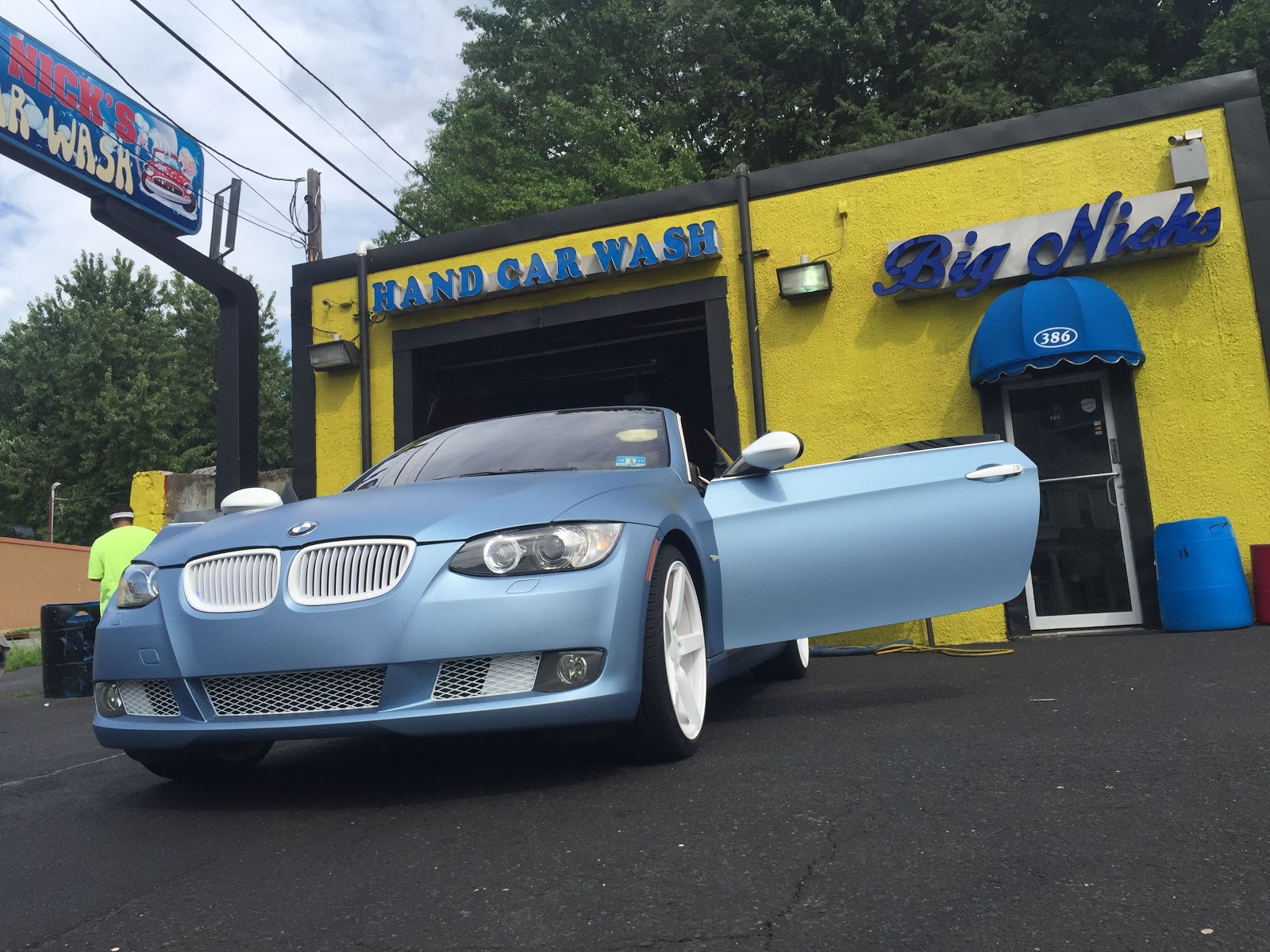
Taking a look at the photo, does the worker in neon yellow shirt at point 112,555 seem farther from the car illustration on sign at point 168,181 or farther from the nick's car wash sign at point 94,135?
the car illustration on sign at point 168,181

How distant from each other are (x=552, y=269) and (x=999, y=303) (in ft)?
12.9

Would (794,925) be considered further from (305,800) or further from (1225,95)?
(1225,95)

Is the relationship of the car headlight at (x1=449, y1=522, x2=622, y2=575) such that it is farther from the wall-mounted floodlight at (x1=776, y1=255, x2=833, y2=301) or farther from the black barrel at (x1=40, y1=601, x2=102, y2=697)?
the black barrel at (x1=40, y1=601, x2=102, y2=697)

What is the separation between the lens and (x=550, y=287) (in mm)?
9398

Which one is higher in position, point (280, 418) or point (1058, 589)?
point (280, 418)

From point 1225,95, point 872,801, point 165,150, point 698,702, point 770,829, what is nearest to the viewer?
point 770,829

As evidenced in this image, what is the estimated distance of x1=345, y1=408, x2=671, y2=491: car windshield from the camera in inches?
160

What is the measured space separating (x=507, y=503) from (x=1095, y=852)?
71.5 inches

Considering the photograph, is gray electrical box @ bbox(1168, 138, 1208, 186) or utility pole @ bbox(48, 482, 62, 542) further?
utility pole @ bbox(48, 482, 62, 542)

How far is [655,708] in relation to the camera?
122 inches

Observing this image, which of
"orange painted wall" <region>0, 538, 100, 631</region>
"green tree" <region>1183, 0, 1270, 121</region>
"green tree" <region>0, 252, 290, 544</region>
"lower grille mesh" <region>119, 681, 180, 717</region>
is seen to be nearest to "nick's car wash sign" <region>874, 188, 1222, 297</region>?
"lower grille mesh" <region>119, 681, 180, 717</region>

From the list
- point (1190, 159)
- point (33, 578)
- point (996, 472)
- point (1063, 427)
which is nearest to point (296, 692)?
point (996, 472)

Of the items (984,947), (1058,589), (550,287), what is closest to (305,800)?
(984,947)

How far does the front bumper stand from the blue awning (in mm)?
5110
